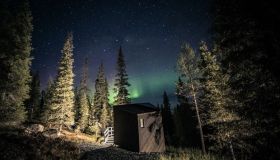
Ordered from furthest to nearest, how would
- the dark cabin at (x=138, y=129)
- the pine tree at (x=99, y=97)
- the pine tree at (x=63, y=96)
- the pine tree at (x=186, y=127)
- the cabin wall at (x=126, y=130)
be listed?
the pine tree at (x=99, y=97) → the pine tree at (x=186, y=127) → the pine tree at (x=63, y=96) → the cabin wall at (x=126, y=130) → the dark cabin at (x=138, y=129)

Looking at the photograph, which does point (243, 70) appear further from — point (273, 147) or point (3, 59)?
point (3, 59)

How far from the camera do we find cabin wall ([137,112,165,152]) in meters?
20.6

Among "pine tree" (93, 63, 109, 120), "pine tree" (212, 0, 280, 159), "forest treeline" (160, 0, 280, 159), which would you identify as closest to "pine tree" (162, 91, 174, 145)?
"pine tree" (93, 63, 109, 120)

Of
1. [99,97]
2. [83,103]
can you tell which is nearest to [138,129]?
[83,103]

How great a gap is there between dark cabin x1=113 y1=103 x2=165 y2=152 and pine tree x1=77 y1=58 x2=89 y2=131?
15.3 meters

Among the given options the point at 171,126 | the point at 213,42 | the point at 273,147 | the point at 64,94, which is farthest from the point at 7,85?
the point at 171,126

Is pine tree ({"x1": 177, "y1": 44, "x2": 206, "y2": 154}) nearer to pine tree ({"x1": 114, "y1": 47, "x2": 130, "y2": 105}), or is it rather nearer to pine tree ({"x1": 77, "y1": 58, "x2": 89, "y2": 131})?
pine tree ({"x1": 114, "y1": 47, "x2": 130, "y2": 105})

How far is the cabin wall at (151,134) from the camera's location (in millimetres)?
20611

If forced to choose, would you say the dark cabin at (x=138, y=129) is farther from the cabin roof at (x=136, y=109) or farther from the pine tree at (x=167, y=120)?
the pine tree at (x=167, y=120)

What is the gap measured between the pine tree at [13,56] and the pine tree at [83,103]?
54.7ft

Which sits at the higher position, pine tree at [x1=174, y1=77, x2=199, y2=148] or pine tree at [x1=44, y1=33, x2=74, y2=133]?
pine tree at [x1=44, y1=33, x2=74, y2=133]

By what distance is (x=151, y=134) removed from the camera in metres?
21.8

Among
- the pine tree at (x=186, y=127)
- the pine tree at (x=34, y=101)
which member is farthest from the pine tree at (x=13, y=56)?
the pine tree at (x=186, y=127)

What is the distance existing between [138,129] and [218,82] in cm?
1013
